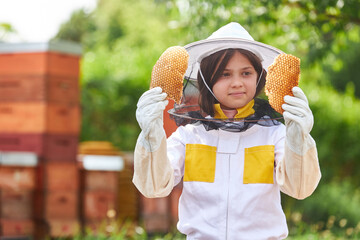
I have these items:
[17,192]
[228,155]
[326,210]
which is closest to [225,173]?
[228,155]

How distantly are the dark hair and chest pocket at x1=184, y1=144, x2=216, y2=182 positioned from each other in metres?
0.14

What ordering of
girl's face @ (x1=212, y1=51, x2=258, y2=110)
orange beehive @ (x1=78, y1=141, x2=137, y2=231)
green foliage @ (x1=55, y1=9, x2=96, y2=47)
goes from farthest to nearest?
1. green foliage @ (x1=55, y1=9, x2=96, y2=47)
2. orange beehive @ (x1=78, y1=141, x2=137, y2=231)
3. girl's face @ (x1=212, y1=51, x2=258, y2=110)

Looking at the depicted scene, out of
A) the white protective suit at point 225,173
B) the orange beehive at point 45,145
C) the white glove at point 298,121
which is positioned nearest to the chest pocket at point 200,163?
the white protective suit at point 225,173

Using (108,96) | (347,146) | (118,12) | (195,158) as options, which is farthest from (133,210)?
(118,12)

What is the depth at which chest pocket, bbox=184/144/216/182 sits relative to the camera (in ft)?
6.95

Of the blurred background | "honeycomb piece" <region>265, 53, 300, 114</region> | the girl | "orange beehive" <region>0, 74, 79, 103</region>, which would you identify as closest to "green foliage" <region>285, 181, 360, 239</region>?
the blurred background

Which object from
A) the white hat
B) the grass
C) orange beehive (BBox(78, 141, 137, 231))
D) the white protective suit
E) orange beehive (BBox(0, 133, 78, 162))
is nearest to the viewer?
the white protective suit

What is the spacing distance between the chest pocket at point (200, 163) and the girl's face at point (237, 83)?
196 millimetres

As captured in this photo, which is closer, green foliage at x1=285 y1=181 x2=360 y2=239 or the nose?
the nose

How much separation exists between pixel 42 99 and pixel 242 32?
317 cm

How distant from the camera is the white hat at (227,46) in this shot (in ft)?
6.78

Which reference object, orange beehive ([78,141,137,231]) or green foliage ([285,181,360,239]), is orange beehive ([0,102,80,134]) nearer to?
orange beehive ([78,141,137,231])

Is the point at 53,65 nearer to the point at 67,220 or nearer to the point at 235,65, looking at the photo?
the point at 67,220

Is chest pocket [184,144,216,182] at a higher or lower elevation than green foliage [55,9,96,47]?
lower
